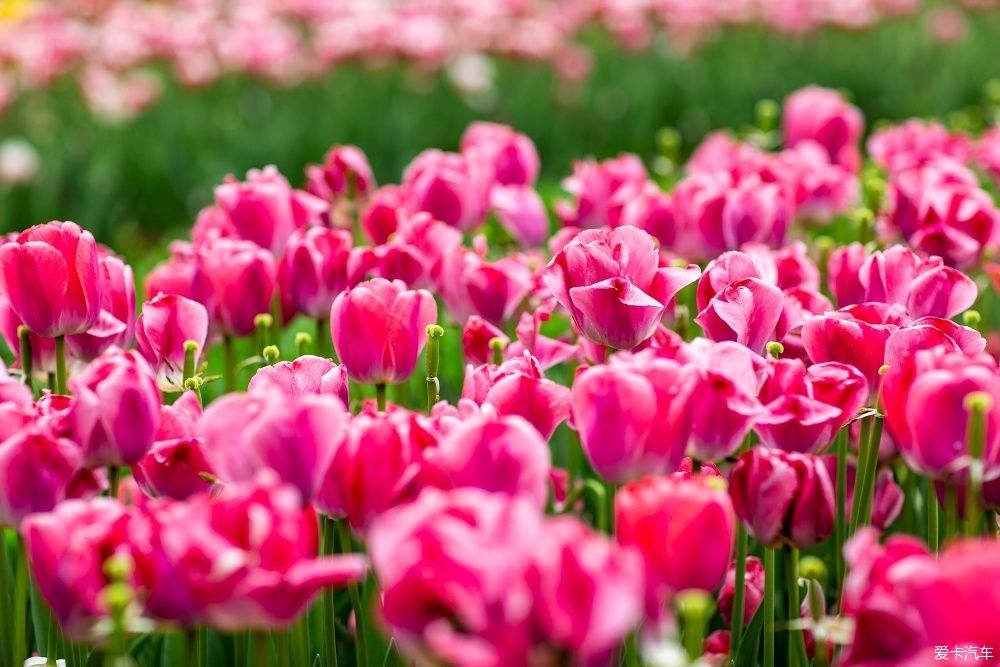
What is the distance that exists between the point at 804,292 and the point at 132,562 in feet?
3.44

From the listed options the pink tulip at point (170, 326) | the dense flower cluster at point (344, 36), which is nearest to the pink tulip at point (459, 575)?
the pink tulip at point (170, 326)

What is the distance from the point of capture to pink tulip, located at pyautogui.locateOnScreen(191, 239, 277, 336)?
1926 millimetres

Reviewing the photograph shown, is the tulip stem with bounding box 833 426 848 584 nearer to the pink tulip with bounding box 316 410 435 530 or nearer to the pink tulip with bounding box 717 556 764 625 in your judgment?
the pink tulip with bounding box 717 556 764 625

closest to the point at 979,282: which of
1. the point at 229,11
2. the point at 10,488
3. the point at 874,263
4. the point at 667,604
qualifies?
the point at 874,263

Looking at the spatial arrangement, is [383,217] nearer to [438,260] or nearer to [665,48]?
[438,260]

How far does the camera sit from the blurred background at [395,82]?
564 centimetres

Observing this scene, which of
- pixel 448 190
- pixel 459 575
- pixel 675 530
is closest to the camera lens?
pixel 459 575

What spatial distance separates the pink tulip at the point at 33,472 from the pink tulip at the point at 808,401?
663 mm

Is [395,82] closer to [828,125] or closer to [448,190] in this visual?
[828,125]

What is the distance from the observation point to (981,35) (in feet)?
24.9

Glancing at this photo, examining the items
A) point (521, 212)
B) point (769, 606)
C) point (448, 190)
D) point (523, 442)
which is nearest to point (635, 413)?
point (523, 442)

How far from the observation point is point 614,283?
1.52 m

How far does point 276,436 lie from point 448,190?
142 cm

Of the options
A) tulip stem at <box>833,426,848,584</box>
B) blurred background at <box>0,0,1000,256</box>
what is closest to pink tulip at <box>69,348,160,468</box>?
tulip stem at <box>833,426,848,584</box>
